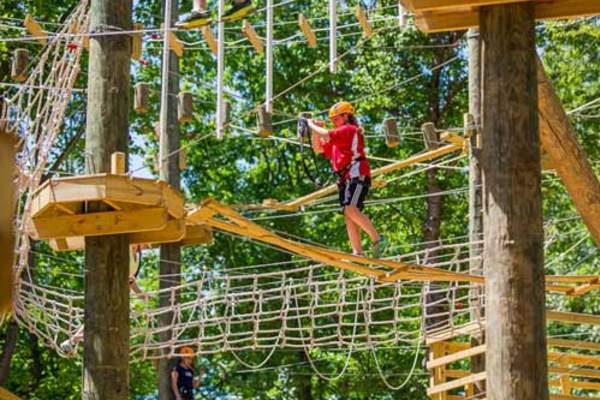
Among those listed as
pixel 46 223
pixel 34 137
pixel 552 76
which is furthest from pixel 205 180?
pixel 46 223

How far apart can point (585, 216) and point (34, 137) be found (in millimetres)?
2877

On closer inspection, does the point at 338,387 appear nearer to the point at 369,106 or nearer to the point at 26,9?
the point at 369,106

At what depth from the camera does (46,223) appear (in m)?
5.23

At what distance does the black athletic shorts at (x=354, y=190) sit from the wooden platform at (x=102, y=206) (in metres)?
1.22

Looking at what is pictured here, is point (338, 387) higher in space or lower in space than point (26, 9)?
lower

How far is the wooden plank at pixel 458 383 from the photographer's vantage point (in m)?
7.61

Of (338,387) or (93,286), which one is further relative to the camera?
(338,387)

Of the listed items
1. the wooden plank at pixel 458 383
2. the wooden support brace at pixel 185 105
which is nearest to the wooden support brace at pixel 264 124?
the wooden support brace at pixel 185 105

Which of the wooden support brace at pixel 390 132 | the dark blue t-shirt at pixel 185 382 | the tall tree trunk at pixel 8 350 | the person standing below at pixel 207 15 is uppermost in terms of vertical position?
the person standing below at pixel 207 15

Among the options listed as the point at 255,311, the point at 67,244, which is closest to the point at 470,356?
the point at 255,311

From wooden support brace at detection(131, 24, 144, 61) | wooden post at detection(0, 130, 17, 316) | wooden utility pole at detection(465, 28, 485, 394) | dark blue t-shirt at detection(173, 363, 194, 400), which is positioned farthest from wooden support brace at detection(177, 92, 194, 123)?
wooden post at detection(0, 130, 17, 316)

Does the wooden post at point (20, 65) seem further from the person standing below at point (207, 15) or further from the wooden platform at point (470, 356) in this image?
the wooden platform at point (470, 356)

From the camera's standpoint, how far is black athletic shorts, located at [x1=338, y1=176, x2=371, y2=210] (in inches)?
247

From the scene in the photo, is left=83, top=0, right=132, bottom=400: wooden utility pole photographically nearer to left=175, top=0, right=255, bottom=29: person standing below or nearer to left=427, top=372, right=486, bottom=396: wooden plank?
left=175, top=0, right=255, bottom=29: person standing below
